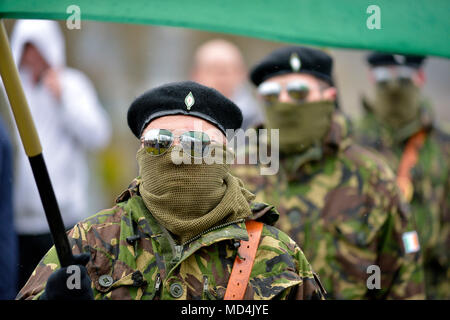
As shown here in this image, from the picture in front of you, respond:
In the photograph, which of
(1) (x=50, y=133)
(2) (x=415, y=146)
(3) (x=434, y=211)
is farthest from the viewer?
(2) (x=415, y=146)

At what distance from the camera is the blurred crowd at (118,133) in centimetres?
629

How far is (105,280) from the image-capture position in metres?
3.52

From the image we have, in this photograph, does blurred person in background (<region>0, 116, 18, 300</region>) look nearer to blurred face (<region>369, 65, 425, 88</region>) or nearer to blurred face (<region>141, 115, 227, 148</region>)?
blurred face (<region>141, 115, 227, 148</region>)

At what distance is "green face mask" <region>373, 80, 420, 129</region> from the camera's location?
888 centimetres

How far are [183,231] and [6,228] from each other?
8.20 ft

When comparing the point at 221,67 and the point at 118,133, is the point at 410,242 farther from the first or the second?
the point at 118,133

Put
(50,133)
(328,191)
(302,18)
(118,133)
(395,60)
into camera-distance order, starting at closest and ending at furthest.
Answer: (302,18) → (328,191) → (50,133) → (395,60) → (118,133)

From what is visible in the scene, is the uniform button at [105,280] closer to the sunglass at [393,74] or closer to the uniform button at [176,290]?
the uniform button at [176,290]

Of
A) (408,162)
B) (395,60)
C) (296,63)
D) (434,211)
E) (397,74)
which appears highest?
(395,60)

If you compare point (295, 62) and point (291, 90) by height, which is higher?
point (295, 62)

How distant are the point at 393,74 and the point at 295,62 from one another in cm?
303

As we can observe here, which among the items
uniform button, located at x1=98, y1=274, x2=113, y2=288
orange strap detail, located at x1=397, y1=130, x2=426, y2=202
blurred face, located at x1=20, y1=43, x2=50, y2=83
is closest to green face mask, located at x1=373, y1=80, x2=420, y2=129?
orange strap detail, located at x1=397, y1=130, x2=426, y2=202

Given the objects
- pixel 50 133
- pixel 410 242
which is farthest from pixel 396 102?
pixel 50 133
